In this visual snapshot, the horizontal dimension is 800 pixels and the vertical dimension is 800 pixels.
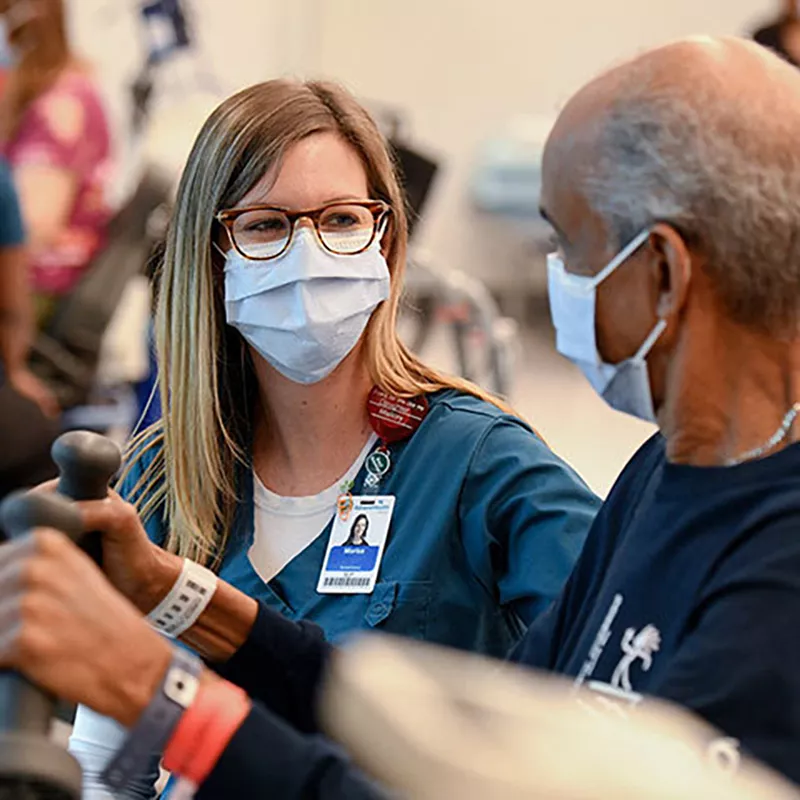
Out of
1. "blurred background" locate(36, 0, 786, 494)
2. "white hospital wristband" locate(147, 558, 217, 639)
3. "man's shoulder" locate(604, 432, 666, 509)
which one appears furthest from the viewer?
"blurred background" locate(36, 0, 786, 494)

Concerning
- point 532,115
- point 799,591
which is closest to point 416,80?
point 532,115

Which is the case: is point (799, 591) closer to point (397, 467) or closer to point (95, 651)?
point (95, 651)

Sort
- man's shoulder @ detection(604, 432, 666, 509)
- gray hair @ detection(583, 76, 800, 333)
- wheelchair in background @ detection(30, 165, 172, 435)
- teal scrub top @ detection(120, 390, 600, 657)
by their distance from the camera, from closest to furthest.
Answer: gray hair @ detection(583, 76, 800, 333) < man's shoulder @ detection(604, 432, 666, 509) < teal scrub top @ detection(120, 390, 600, 657) < wheelchair in background @ detection(30, 165, 172, 435)

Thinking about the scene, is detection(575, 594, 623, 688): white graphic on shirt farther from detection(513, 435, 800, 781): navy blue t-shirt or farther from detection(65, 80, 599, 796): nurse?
detection(65, 80, 599, 796): nurse

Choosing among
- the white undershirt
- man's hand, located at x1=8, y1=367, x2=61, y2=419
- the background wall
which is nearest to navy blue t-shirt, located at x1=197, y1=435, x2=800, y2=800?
the white undershirt

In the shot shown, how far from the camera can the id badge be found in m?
1.67

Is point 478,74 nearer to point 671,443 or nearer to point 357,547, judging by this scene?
point 357,547

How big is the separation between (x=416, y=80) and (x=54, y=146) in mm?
4021

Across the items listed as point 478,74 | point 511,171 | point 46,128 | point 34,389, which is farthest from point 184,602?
point 478,74

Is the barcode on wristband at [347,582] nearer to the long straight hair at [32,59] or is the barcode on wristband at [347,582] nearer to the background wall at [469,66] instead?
the long straight hair at [32,59]

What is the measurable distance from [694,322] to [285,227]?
2.58 feet

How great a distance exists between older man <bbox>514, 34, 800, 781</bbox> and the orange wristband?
30 cm

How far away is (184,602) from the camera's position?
1404mm

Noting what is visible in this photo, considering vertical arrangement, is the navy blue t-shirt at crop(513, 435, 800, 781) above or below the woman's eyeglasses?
below
